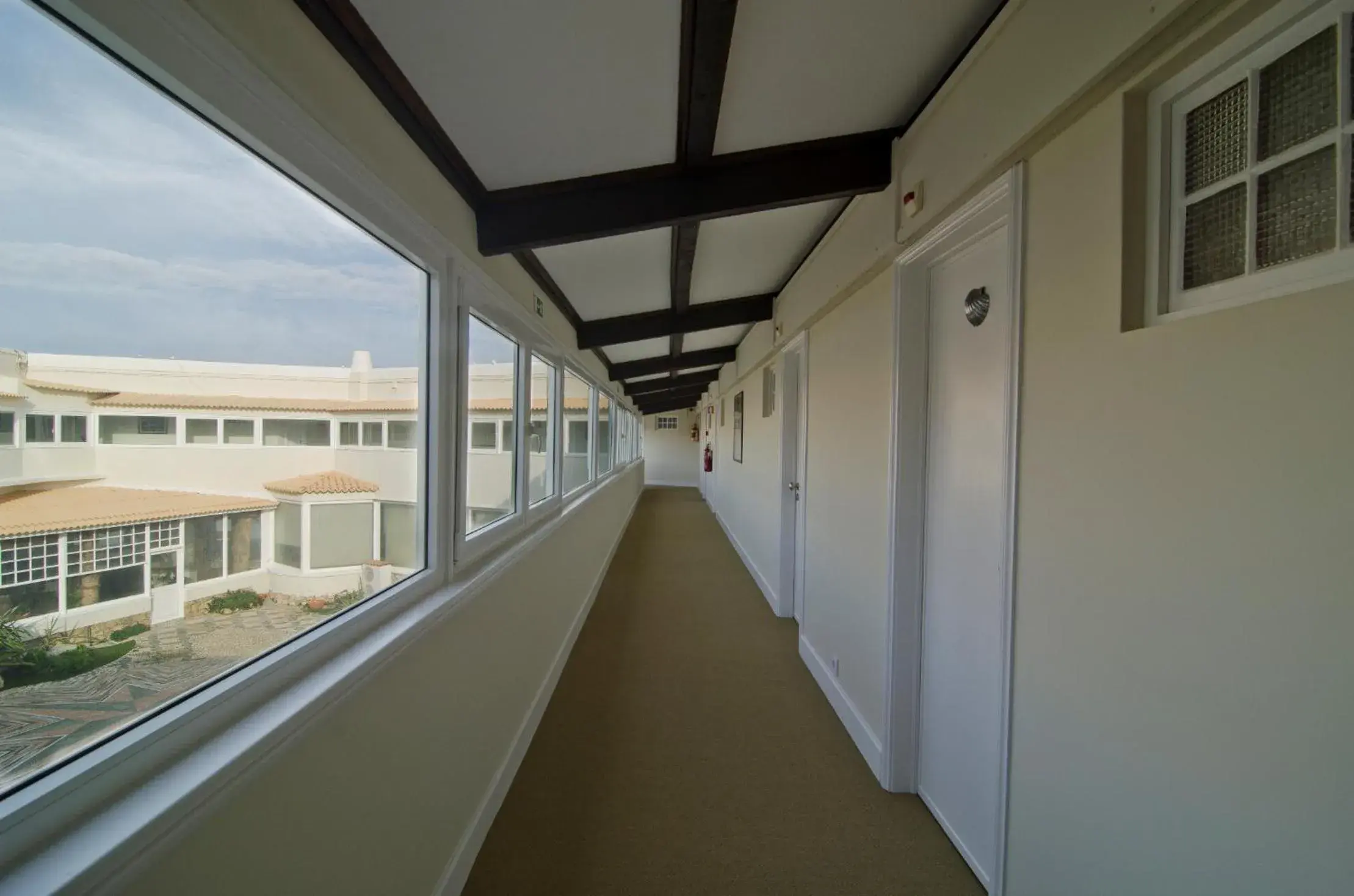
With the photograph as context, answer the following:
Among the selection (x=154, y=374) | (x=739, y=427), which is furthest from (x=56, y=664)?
(x=739, y=427)

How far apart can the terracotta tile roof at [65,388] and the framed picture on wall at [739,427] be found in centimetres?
611

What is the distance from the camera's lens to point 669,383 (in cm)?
945

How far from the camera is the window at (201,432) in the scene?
92cm

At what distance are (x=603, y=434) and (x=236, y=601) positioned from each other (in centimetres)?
628

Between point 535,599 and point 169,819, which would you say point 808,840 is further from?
point 169,819

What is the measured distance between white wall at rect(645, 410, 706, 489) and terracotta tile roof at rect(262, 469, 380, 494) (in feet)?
48.4

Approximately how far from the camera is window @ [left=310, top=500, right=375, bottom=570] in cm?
130

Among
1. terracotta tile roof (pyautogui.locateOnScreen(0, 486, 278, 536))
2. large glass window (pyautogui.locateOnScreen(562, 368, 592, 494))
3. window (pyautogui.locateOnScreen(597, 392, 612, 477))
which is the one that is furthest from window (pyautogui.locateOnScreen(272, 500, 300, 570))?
window (pyautogui.locateOnScreen(597, 392, 612, 477))

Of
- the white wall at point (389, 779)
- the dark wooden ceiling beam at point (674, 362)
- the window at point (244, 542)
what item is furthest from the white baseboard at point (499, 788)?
the dark wooden ceiling beam at point (674, 362)

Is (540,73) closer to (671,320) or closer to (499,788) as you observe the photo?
(499,788)

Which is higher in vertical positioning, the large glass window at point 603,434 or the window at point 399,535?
the large glass window at point 603,434

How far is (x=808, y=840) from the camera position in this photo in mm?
1914

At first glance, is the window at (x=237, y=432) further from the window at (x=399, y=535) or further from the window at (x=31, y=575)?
the window at (x=399, y=535)

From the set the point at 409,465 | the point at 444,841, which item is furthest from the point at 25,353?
the point at 444,841
